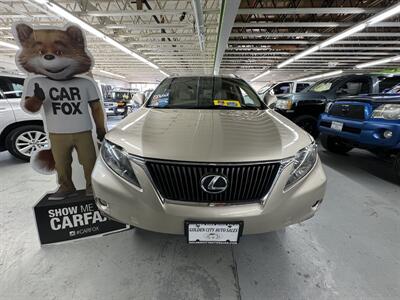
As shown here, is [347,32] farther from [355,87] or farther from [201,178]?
[201,178]

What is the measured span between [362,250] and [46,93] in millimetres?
2679

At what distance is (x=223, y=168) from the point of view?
1126 mm

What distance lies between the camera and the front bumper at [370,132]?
7.90 ft

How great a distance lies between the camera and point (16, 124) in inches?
129

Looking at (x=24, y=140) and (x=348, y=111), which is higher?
(x=348, y=111)

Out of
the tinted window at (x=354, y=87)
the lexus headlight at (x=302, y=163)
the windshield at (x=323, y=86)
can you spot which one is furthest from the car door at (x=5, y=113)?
the tinted window at (x=354, y=87)

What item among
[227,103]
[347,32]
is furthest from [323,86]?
[227,103]

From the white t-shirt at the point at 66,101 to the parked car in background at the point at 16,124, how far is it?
1.87 m

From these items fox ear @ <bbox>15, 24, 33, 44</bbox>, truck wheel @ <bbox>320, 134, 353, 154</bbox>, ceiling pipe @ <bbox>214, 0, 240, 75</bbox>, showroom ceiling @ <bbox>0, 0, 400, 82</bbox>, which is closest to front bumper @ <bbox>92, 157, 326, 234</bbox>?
fox ear @ <bbox>15, 24, 33, 44</bbox>

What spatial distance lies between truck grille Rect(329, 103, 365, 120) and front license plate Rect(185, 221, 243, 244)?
273 cm

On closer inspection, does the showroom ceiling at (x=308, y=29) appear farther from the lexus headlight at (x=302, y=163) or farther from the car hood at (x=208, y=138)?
the lexus headlight at (x=302, y=163)

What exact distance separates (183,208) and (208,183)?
185mm

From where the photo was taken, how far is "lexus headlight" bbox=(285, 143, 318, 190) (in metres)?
1.20

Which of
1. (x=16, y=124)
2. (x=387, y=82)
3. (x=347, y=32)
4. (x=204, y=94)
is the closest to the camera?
(x=204, y=94)
